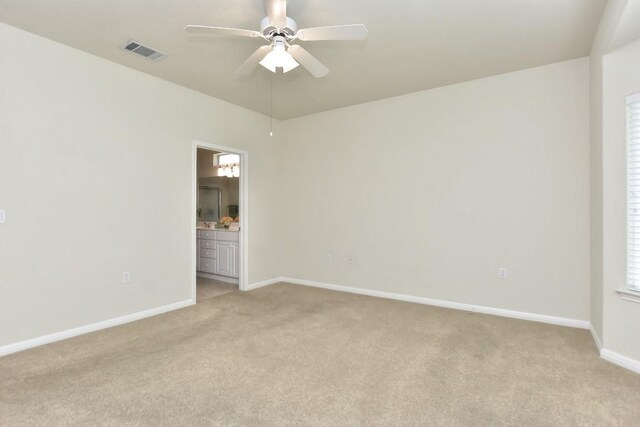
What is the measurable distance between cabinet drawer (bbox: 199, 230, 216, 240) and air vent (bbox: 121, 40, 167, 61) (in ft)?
9.60

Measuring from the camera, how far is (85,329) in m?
3.24

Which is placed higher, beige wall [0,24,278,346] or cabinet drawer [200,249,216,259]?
beige wall [0,24,278,346]

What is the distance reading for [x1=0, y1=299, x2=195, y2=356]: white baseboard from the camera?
281cm

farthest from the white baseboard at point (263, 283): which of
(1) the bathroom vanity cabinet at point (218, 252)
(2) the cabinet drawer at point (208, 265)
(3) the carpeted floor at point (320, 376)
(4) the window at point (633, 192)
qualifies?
(4) the window at point (633, 192)

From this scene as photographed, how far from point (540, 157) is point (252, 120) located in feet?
12.5

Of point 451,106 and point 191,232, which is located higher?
point 451,106

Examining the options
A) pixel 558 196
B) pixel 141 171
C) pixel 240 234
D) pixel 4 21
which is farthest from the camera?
pixel 240 234

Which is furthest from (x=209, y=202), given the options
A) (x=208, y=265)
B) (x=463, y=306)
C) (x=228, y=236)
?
(x=463, y=306)

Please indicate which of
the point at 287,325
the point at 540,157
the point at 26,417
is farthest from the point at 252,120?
the point at 26,417

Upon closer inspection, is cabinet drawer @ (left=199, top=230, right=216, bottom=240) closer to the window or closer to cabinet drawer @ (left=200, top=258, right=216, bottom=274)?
cabinet drawer @ (left=200, top=258, right=216, bottom=274)

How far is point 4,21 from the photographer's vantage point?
8.96 feet

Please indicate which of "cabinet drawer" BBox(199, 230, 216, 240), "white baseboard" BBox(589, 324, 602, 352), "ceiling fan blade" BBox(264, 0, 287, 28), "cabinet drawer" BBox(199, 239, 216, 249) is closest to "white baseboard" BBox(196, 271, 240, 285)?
"cabinet drawer" BBox(199, 239, 216, 249)

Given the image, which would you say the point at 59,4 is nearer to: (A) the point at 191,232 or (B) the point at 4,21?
(B) the point at 4,21

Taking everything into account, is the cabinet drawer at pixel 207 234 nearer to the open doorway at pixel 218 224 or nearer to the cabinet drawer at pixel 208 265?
the open doorway at pixel 218 224
